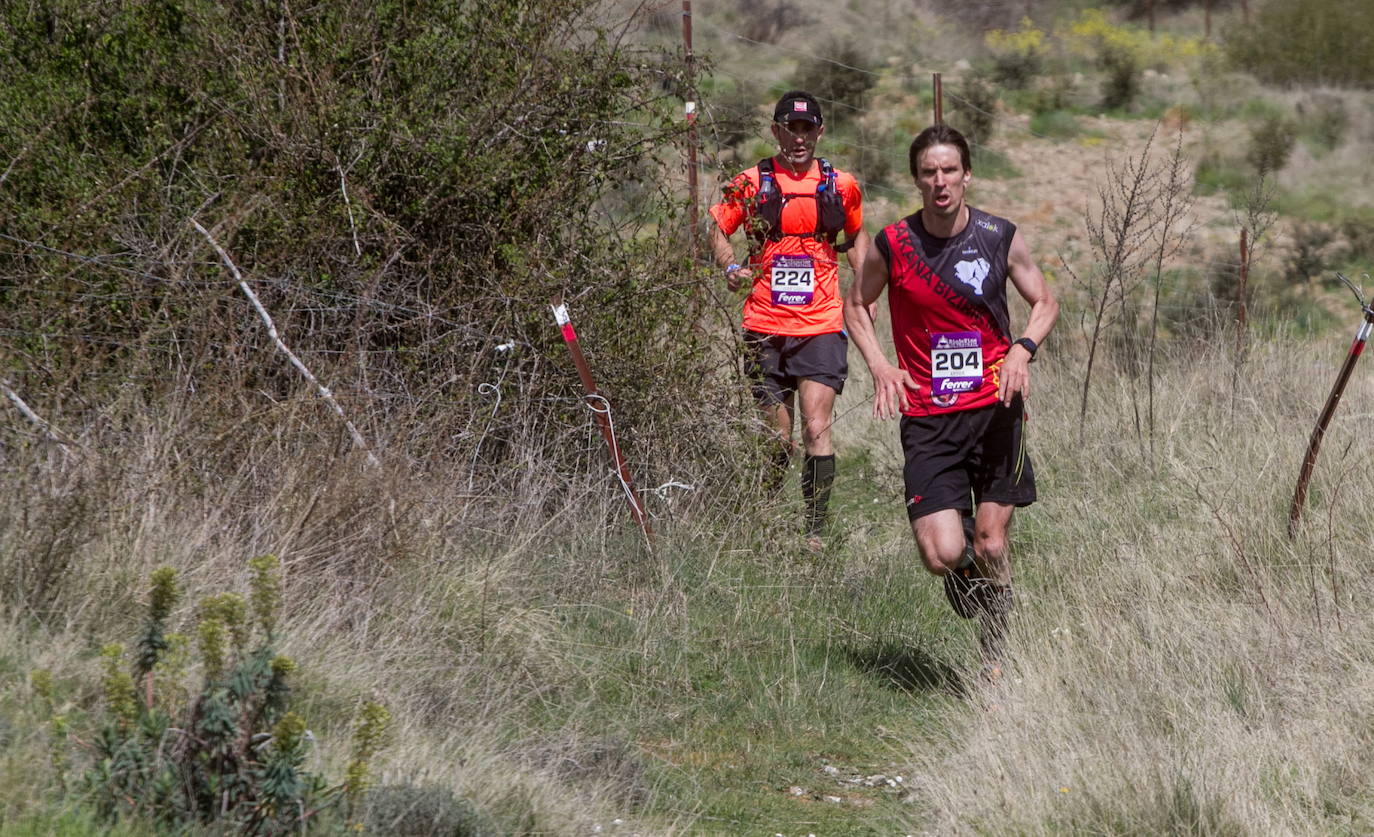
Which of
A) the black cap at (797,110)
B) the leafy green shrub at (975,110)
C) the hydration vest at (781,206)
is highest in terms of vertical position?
the black cap at (797,110)

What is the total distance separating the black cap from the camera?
24.9 feet

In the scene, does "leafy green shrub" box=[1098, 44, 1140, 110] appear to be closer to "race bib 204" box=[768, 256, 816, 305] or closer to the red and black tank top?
"race bib 204" box=[768, 256, 816, 305]

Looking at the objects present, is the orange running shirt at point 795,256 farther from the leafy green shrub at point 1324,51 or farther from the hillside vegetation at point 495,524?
the leafy green shrub at point 1324,51

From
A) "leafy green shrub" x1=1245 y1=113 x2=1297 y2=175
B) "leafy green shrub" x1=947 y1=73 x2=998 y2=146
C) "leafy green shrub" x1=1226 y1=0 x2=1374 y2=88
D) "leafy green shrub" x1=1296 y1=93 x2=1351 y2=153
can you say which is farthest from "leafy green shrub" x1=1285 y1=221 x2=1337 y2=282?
"leafy green shrub" x1=1226 y1=0 x2=1374 y2=88

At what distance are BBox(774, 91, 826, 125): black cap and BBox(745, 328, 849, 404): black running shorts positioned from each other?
1021mm

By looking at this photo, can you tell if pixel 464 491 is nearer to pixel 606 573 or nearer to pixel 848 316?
pixel 606 573

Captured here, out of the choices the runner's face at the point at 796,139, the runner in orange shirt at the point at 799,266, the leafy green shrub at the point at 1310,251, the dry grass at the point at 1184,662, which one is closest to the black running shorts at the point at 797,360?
the runner in orange shirt at the point at 799,266

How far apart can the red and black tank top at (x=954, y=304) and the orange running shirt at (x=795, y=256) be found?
2098 mm

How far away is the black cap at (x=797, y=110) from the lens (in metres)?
7.58

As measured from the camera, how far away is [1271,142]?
103 feet

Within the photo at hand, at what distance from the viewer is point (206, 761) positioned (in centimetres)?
347

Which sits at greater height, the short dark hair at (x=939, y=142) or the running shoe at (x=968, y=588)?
the short dark hair at (x=939, y=142)

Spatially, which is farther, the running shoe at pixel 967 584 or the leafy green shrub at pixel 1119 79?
the leafy green shrub at pixel 1119 79

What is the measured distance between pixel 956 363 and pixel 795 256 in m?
2.27
